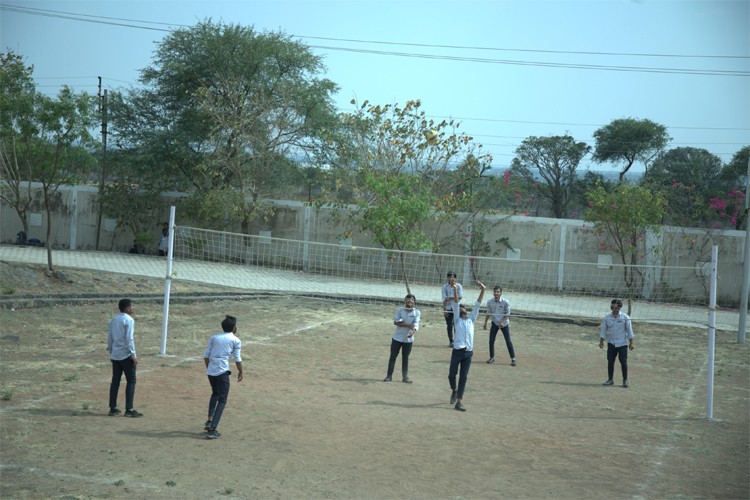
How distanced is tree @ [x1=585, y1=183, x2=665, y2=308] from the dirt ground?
730cm

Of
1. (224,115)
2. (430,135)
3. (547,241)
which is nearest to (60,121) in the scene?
(224,115)

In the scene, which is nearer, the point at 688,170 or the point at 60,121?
the point at 60,121

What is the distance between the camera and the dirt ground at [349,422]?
777 centimetres

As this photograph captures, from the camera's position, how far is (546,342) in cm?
1877

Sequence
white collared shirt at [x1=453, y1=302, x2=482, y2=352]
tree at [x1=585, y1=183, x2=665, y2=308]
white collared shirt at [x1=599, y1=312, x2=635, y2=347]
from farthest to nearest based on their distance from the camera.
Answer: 1. tree at [x1=585, y1=183, x2=665, y2=308]
2. white collared shirt at [x1=599, y1=312, x2=635, y2=347]
3. white collared shirt at [x1=453, y1=302, x2=482, y2=352]

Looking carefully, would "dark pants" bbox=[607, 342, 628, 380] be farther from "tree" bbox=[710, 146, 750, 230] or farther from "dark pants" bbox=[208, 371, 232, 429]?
"tree" bbox=[710, 146, 750, 230]

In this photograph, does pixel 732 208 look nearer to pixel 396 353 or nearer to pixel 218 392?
pixel 396 353

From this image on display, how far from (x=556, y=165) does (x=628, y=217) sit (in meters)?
19.2

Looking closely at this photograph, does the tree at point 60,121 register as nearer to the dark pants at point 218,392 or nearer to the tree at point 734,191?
the dark pants at point 218,392

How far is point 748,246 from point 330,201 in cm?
1494

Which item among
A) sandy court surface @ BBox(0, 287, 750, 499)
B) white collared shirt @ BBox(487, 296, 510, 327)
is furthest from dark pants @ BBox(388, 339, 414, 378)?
white collared shirt @ BBox(487, 296, 510, 327)

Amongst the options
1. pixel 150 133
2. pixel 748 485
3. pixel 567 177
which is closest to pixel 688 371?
pixel 748 485

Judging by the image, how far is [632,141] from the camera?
41844mm

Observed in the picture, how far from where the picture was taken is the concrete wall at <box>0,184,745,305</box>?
2712 centimetres
